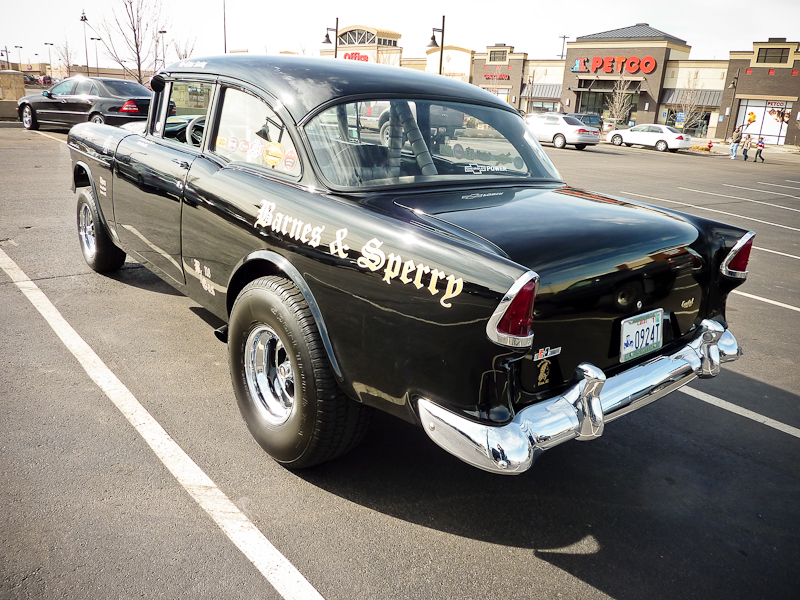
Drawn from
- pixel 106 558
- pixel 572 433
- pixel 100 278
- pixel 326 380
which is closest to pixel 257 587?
pixel 106 558

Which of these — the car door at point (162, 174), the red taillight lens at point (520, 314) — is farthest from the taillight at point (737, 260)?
the car door at point (162, 174)

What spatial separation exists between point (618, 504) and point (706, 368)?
77 cm

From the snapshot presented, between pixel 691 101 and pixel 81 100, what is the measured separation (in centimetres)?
4934

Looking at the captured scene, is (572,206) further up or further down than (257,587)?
further up

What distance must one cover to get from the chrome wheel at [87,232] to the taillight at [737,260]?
486 centimetres

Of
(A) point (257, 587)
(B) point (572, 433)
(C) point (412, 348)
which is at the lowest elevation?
(A) point (257, 587)

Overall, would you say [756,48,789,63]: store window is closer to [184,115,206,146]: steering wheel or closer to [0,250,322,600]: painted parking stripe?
[184,115,206,146]: steering wheel

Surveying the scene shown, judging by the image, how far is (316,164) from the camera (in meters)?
2.94

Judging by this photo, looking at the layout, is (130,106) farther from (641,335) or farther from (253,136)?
(641,335)

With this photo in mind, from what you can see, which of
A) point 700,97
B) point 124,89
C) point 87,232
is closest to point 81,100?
point 124,89

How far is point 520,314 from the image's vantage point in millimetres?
2166

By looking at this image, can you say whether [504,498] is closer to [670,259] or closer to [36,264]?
[670,259]

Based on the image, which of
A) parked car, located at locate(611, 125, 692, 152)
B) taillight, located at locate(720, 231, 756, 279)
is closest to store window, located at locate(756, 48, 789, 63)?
parked car, located at locate(611, 125, 692, 152)

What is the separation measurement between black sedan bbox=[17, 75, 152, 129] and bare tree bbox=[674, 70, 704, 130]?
45.5 meters
